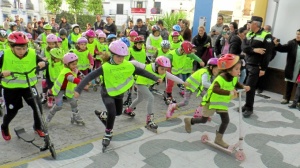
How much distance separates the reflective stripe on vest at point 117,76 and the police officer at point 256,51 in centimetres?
308

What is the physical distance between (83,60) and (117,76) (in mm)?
3190

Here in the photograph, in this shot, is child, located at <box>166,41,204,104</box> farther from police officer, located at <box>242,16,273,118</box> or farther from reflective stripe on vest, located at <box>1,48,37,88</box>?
reflective stripe on vest, located at <box>1,48,37,88</box>

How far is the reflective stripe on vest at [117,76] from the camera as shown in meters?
4.17

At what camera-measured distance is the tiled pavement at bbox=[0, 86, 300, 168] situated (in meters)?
3.98

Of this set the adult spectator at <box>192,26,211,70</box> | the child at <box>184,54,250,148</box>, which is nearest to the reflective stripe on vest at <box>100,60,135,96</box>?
the child at <box>184,54,250,148</box>

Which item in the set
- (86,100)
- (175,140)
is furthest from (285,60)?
(86,100)

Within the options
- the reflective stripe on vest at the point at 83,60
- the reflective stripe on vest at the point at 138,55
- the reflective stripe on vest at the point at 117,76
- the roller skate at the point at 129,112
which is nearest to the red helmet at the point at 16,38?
the reflective stripe on vest at the point at 117,76

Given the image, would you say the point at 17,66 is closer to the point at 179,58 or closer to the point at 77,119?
the point at 77,119

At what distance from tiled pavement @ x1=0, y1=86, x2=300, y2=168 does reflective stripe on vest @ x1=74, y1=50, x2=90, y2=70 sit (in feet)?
5.78

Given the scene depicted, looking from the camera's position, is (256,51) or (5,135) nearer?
(5,135)

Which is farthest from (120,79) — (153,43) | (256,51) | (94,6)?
(94,6)

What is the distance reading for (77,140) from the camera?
4.59 m

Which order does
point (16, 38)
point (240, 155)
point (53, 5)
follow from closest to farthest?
point (16, 38), point (240, 155), point (53, 5)

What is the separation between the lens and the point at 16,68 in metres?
4.07
